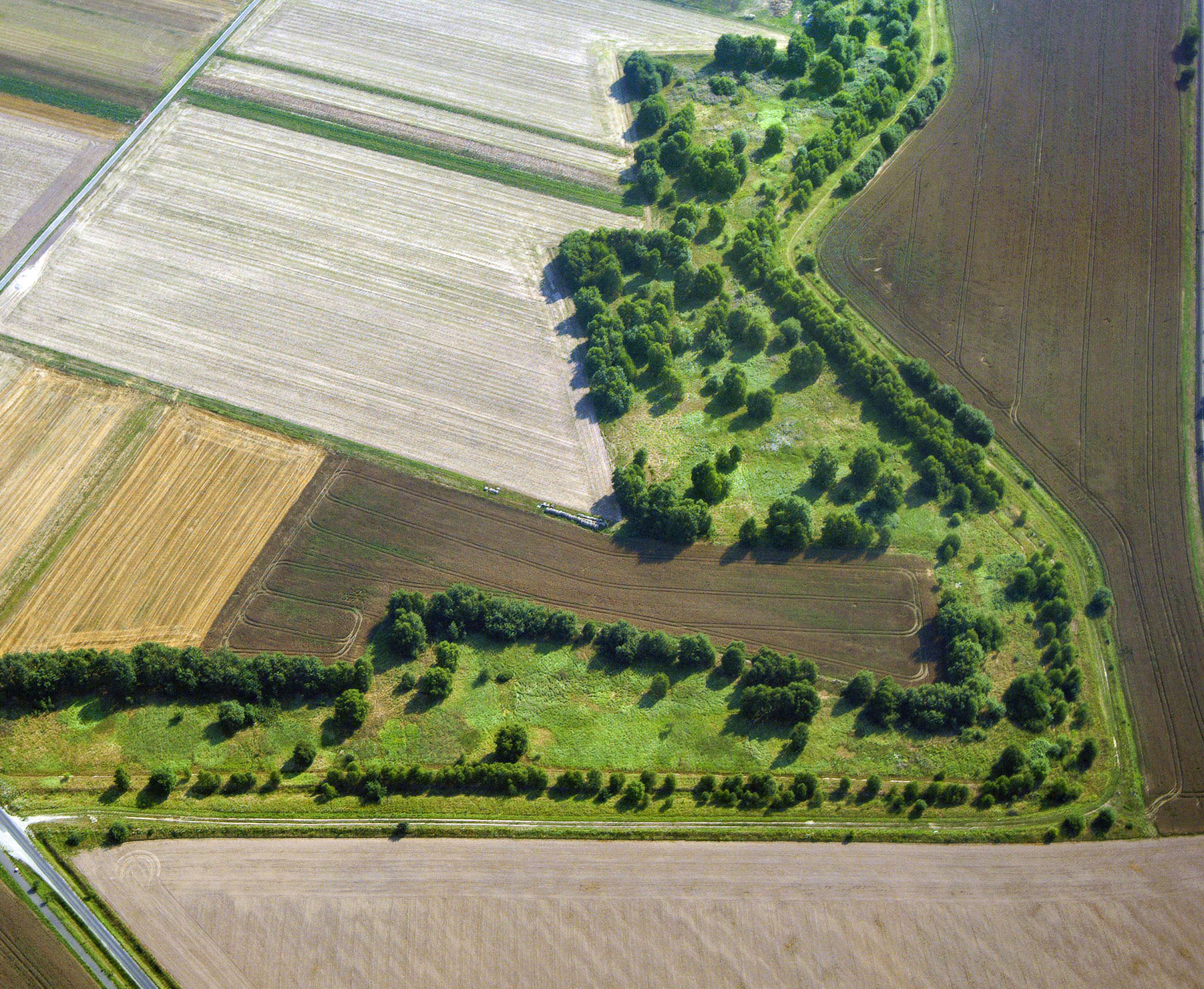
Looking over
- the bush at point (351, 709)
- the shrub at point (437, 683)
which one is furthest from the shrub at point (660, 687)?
the bush at point (351, 709)

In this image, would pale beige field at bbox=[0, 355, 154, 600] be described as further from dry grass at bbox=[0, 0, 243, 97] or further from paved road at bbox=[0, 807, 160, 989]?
dry grass at bbox=[0, 0, 243, 97]

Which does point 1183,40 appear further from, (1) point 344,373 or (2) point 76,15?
(2) point 76,15

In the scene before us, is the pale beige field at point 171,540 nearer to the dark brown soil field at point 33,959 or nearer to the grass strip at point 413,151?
the dark brown soil field at point 33,959

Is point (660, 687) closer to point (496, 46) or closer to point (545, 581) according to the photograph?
point (545, 581)

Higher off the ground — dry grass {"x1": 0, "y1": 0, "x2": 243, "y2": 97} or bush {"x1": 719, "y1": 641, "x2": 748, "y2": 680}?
dry grass {"x1": 0, "y1": 0, "x2": 243, "y2": 97}

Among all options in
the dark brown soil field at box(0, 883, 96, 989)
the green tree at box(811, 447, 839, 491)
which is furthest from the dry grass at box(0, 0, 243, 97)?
the dark brown soil field at box(0, 883, 96, 989)

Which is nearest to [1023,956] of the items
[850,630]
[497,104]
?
[850,630]

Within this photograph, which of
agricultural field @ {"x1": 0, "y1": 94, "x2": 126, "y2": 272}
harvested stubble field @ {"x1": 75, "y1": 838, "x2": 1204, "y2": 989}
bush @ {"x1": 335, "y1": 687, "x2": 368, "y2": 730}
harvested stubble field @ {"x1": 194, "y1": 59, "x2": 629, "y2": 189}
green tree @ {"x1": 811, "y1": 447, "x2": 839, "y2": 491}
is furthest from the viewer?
harvested stubble field @ {"x1": 194, "y1": 59, "x2": 629, "y2": 189}
